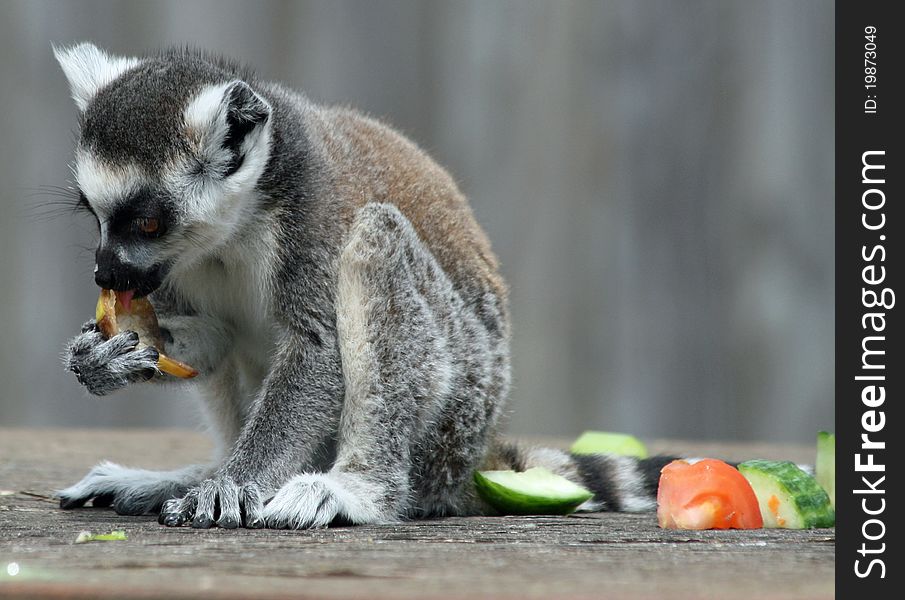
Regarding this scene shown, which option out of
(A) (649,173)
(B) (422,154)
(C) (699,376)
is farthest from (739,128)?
(B) (422,154)

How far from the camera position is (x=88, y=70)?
16.5ft

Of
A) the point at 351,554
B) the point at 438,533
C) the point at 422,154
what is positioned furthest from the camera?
the point at 422,154

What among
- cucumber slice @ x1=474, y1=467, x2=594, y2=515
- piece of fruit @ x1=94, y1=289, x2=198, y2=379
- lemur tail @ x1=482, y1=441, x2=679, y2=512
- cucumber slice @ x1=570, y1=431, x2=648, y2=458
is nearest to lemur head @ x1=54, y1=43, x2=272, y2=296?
piece of fruit @ x1=94, y1=289, x2=198, y2=379

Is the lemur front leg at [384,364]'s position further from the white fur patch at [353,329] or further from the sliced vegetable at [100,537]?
the sliced vegetable at [100,537]

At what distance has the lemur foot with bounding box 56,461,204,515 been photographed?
15.2 feet

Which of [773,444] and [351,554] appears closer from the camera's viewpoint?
[351,554]

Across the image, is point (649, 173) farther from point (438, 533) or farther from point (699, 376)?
point (438, 533)

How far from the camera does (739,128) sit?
8133mm

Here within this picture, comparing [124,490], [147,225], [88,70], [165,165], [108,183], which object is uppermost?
[88,70]

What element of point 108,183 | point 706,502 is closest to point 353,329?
point 108,183

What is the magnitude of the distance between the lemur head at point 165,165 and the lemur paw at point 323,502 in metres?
0.97

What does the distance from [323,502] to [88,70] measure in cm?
212

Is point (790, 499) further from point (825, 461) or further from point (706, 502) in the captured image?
point (825, 461)

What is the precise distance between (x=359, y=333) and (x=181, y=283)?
2.82ft
